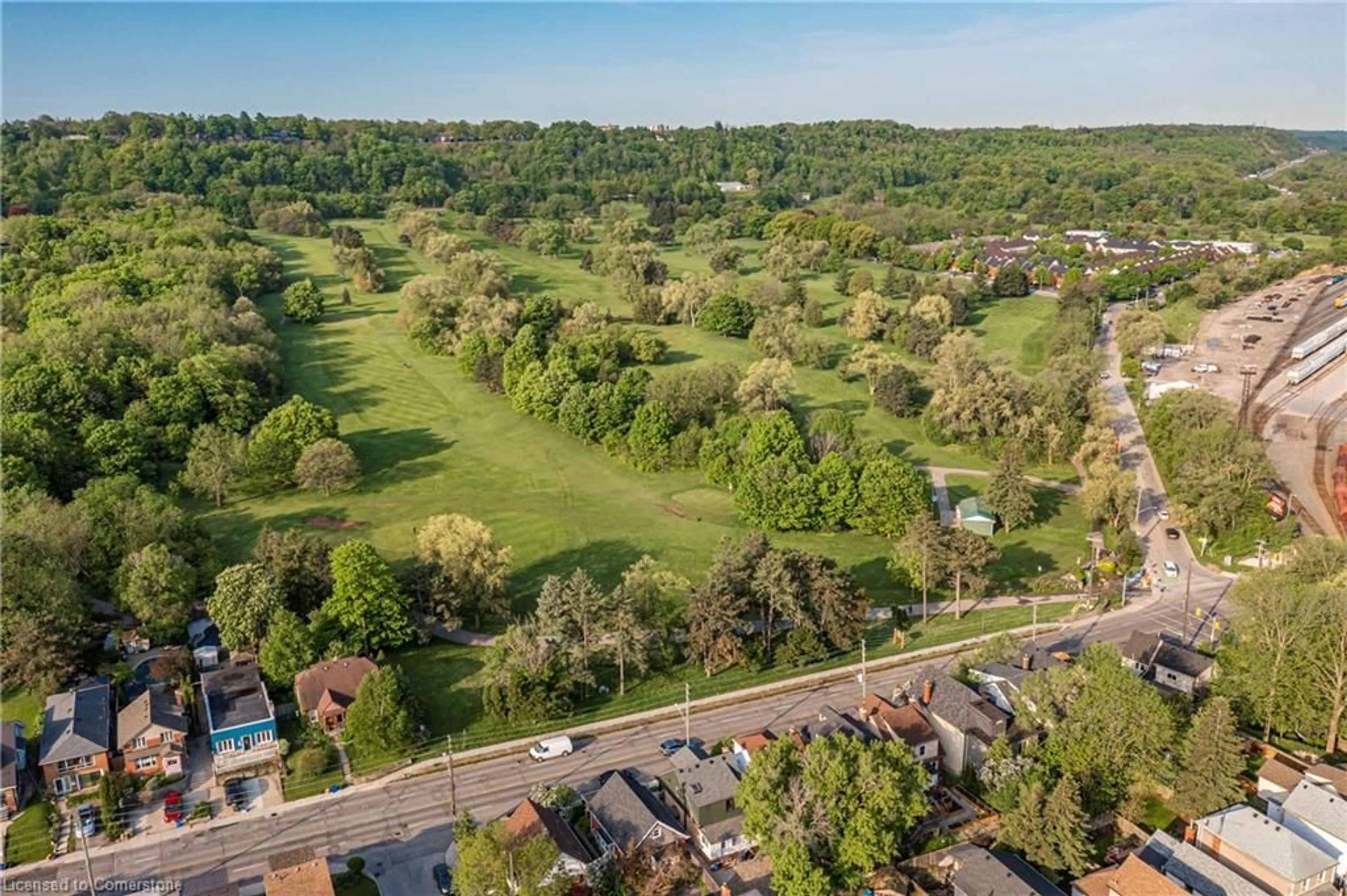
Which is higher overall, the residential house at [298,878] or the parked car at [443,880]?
the residential house at [298,878]

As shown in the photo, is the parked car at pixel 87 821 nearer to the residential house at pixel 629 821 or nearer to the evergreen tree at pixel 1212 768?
the residential house at pixel 629 821

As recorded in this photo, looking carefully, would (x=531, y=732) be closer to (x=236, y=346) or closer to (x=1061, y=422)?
(x=1061, y=422)

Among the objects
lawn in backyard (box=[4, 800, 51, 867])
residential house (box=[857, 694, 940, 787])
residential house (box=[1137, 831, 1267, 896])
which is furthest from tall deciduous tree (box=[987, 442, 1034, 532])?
lawn in backyard (box=[4, 800, 51, 867])

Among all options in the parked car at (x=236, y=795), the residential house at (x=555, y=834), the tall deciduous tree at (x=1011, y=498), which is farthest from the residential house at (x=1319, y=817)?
the parked car at (x=236, y=795)

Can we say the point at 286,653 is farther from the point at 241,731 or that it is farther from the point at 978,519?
the point at 978,519

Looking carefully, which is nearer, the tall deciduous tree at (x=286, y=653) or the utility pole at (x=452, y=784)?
the utility pole at (x=452, y=784)

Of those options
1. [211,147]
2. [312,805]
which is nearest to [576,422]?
[312,805]
